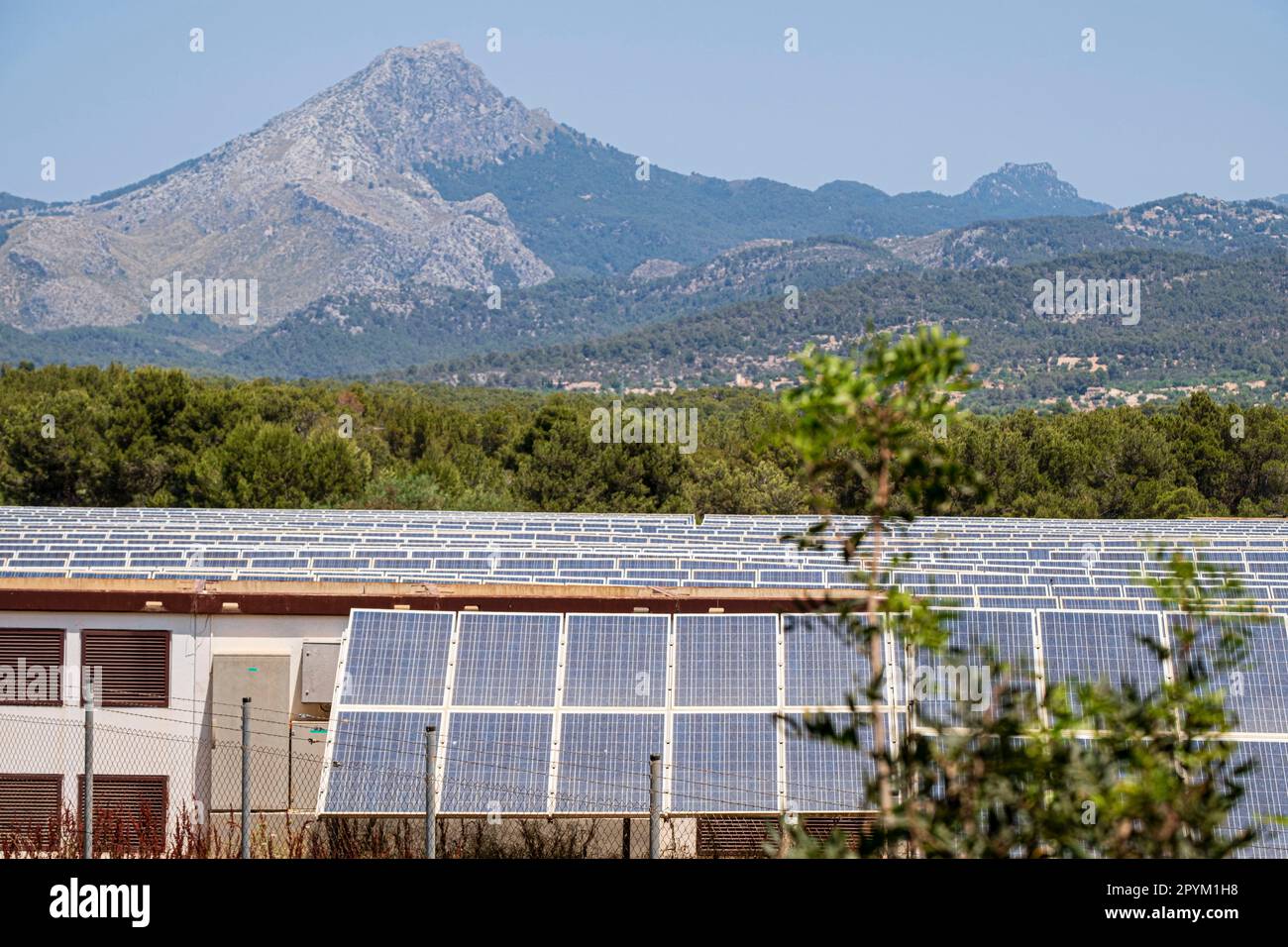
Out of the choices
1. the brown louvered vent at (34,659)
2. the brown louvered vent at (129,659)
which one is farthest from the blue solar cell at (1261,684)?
the brown louvered vent at (34,659)

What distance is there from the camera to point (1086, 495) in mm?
70188

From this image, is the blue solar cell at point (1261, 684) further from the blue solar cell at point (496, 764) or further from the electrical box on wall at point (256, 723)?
the electrical box on wall at point (256, 723)

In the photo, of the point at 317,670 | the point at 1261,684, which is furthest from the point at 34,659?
the point at 1261,684

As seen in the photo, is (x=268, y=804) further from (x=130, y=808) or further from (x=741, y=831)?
(x=741, y=831)

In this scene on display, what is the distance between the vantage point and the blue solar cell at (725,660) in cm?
1809

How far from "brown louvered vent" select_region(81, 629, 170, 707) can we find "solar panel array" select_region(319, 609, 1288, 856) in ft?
14.2

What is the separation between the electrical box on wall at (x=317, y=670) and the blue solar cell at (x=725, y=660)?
5490 mm

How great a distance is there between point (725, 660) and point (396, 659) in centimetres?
405

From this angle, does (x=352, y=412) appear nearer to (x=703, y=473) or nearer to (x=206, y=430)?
(x=206, y=430)

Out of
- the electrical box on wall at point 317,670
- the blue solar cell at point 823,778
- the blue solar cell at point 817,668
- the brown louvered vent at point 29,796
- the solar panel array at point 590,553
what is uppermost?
the solar panel array at point 590,553

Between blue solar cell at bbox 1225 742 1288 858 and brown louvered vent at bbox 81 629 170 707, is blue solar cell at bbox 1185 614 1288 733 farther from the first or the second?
brown louvered vent at bbox 81 629 170 707

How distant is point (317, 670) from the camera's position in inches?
876
